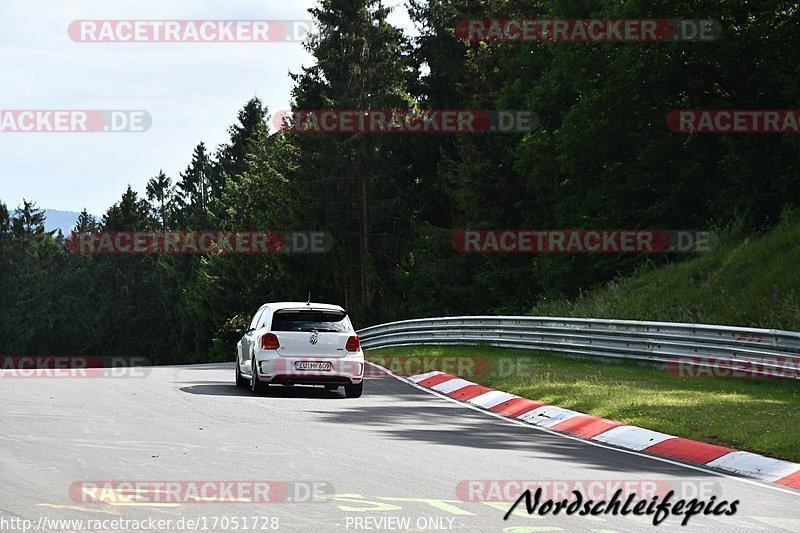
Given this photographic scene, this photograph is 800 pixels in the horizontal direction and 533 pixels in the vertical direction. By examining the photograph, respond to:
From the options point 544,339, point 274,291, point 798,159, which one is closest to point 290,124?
point 274,291

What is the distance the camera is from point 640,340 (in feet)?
75.8

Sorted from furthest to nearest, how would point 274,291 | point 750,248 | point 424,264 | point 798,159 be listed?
1. point 274,291
2. point 424,264
3. point 798,159
4. point 750,248

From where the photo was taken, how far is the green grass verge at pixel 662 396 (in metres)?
13.2

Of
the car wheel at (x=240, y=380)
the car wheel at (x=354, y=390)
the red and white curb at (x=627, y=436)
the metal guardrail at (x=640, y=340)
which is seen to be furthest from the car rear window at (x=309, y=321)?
the metal guardrail at (x=640, y=340)

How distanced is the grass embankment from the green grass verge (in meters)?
3.79

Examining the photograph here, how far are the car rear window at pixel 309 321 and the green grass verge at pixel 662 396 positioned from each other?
3.01 meters

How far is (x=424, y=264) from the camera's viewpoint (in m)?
60.7

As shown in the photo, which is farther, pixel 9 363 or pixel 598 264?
pixel 9 363

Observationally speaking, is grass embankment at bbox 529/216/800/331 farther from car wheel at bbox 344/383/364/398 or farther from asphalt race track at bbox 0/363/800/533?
asphalt race track at bbox 0/363/800/533

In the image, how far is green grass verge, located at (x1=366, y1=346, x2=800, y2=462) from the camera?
13211 millimetres

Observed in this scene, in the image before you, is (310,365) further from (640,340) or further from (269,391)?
(640,340)

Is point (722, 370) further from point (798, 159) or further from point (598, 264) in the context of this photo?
point (598, 264)

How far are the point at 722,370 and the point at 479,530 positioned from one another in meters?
13.6

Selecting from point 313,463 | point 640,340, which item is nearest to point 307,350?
point 640,340
